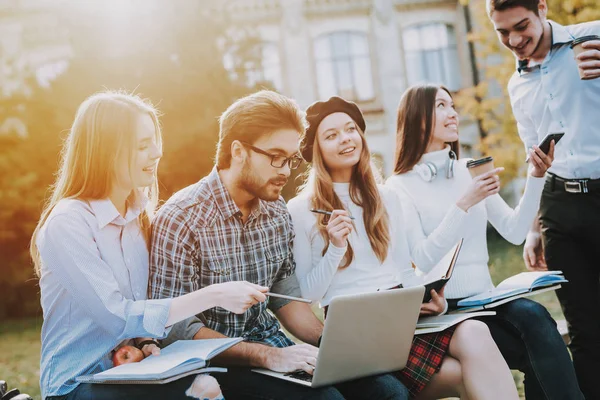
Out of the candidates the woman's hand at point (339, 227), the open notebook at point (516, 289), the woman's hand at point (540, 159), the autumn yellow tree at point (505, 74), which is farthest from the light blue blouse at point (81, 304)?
the autumn yellow tree at point (505, 74)

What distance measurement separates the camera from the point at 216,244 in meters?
2.81

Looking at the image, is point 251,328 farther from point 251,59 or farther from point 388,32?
point 388,32

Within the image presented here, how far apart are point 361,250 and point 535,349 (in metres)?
0.84

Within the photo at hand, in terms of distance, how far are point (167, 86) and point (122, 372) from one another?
9.50 meters

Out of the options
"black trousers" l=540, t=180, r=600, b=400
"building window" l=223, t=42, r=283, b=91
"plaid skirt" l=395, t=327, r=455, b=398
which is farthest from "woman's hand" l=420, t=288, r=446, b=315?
"building window" l=223, t=42, r=283, b=91

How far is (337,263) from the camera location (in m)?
3.07

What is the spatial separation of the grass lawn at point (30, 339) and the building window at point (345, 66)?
17.9 ft

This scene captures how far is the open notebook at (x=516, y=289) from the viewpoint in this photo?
3.00 meters

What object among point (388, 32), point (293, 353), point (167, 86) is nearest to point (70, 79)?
point (167, 86)

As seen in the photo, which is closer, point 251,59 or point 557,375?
point 557,375

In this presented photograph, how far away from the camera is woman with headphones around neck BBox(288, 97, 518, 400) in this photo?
2.83 m

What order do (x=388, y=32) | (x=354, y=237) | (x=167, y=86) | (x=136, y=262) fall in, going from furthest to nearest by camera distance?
(x=388, y=32) → (x=167, y=86) → (x=354, y=237) → (x=136, y=262)

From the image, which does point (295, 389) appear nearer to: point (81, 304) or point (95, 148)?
point (81, 304)

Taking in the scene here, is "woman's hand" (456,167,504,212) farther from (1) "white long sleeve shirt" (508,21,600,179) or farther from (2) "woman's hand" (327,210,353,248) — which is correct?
(2) "woman's hand" (327,210,353,248)
